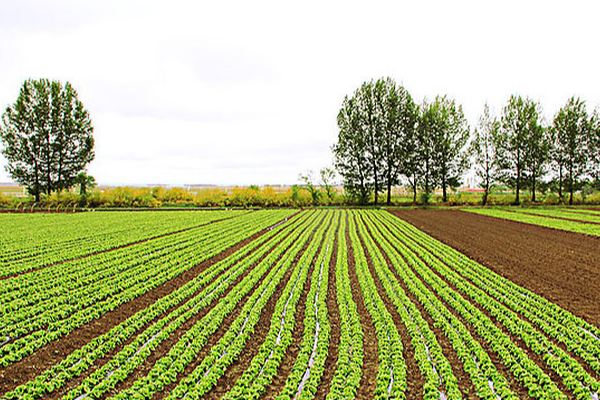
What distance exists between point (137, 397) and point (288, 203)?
115 feet

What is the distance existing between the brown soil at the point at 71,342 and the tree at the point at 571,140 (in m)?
45.2

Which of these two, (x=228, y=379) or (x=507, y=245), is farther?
(x=507, y=245)

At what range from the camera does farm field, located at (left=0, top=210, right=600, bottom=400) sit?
3.68 m

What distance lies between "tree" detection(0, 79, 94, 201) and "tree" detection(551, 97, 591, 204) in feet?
187

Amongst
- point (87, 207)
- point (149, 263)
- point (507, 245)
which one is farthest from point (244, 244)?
point (87, 207)

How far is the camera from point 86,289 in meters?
7.05

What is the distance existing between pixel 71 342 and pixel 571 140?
157 feet

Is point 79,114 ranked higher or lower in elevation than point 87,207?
higher

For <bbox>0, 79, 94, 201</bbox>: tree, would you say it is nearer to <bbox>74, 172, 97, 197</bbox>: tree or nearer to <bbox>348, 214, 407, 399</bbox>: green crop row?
<bbox>74, 172, 97, 197</bbox>: tree

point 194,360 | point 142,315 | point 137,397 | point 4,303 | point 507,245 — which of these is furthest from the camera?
point 507,245

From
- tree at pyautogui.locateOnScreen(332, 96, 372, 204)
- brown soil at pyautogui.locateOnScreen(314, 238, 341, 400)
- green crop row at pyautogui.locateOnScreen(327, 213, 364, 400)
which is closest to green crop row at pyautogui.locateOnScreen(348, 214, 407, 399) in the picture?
green crop row at pyautogui.locateOnScreen(327, 213, 364, 400)

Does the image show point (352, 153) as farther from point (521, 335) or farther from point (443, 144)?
point (521, 335)

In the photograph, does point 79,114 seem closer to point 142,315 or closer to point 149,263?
point 149,263

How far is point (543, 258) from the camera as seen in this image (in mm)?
10133
